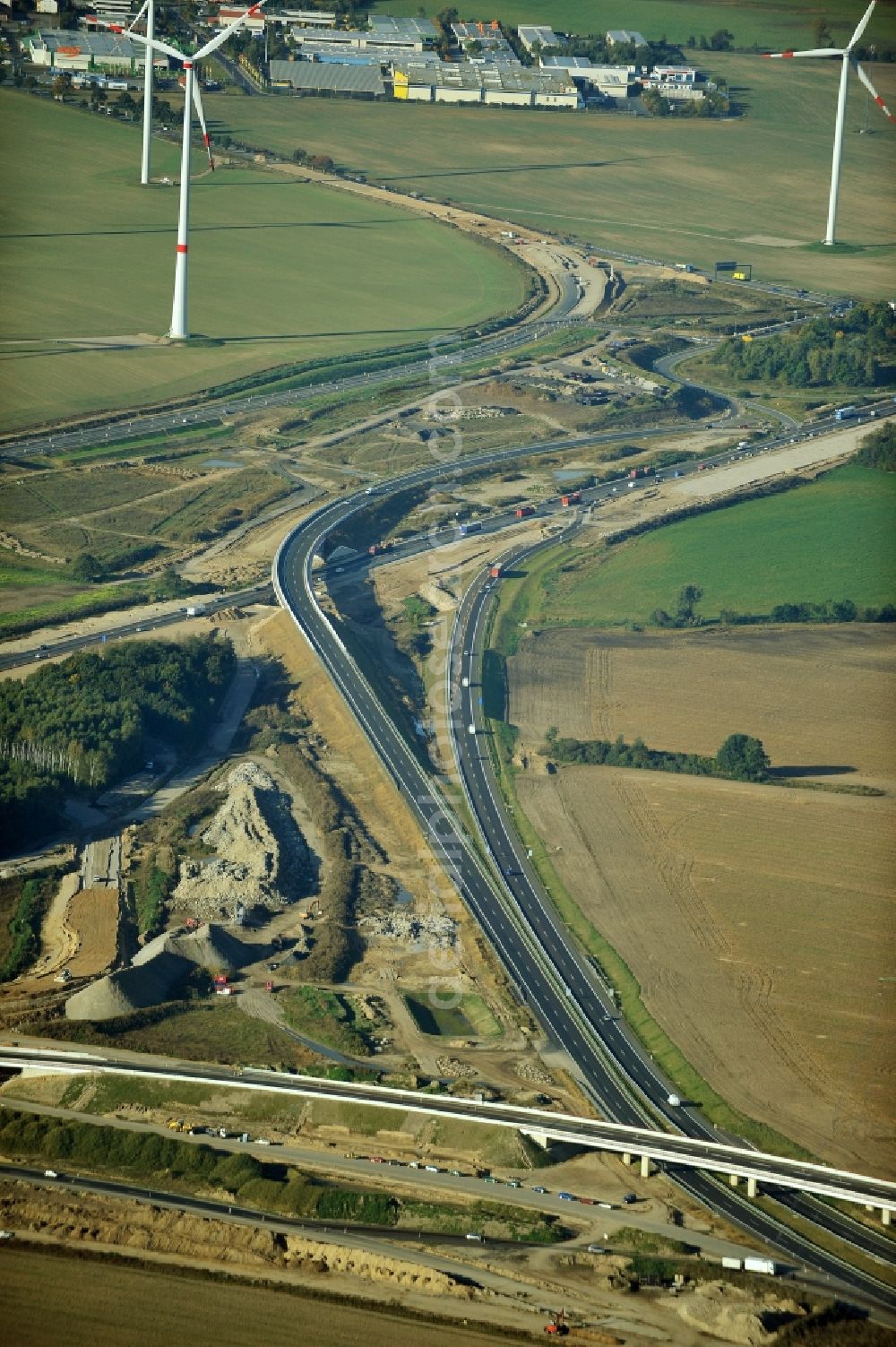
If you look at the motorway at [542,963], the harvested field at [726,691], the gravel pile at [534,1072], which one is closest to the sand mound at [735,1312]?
the motorway at [542,963]

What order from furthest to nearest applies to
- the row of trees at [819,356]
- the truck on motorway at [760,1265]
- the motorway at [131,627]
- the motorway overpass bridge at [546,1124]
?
the row of trees at [819,356] → the motorway at [131,627] → the motorway overpass bridge at [546,1124] → the truck on motorway at [760,1265]

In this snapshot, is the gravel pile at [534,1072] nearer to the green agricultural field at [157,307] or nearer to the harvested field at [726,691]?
the harvested field at [726,691]

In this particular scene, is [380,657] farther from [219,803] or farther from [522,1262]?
[522,1262]

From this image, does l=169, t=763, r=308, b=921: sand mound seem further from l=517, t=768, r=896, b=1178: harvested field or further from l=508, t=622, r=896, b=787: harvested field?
l=508, t=622, r=896, b=787: harvested field

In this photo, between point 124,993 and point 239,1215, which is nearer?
point 239,1215

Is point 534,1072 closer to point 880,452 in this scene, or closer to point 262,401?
point 880,452

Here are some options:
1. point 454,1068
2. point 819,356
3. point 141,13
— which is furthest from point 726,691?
point 141,13

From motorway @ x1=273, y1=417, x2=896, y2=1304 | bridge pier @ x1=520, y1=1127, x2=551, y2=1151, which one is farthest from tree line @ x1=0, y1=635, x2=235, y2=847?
bridge pier @ x1=520, y1=1127, x2=551, y2=1151
